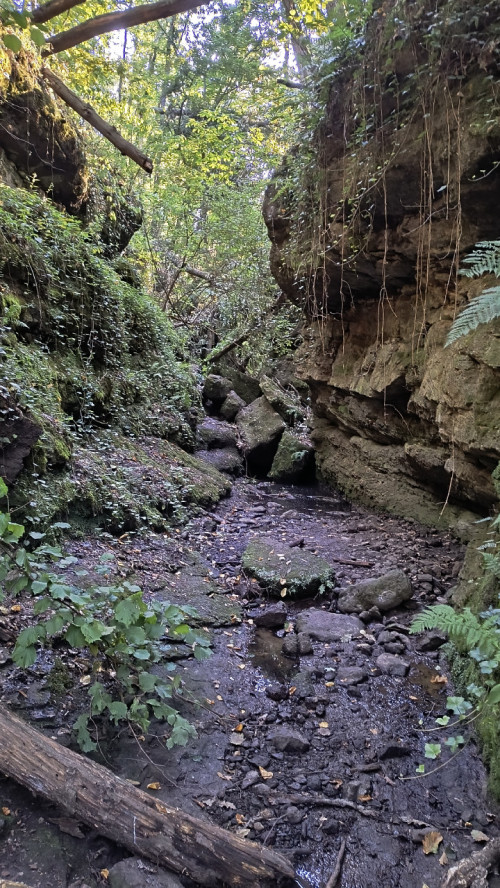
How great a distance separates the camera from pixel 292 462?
10547 millimetres

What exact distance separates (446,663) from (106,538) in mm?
3596

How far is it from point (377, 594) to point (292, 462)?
5.64m

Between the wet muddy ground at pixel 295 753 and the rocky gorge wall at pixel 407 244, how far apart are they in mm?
1949

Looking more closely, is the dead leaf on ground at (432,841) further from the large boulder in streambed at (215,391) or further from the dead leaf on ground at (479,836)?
the large boulder in streambed at (215,391)

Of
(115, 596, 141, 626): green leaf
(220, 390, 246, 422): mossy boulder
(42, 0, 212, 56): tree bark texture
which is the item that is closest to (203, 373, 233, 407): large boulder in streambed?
(220, 390, 246, 422): mossy boulder

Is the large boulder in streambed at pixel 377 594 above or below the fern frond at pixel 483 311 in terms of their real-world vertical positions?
below

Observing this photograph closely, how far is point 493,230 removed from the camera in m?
5.00

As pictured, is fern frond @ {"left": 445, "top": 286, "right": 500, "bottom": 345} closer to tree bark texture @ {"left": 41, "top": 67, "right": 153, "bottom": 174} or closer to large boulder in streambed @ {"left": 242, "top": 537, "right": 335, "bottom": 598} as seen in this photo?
large boulder in streambed @ {"left": 242, "top": 537, "right": 335, "bottom": 598}

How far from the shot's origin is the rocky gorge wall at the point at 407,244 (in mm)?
4715

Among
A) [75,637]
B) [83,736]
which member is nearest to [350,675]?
[83,736]

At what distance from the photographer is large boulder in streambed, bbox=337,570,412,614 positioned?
496cm

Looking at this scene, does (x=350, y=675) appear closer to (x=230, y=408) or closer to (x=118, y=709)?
(x=118, y=709)

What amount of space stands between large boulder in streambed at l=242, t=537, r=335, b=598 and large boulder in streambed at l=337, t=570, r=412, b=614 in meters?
0.34

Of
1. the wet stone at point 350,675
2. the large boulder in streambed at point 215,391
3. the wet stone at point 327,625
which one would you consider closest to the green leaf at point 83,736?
the wet stone at point 350,675
